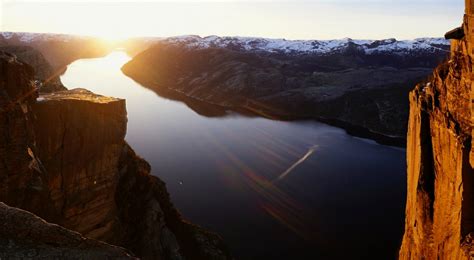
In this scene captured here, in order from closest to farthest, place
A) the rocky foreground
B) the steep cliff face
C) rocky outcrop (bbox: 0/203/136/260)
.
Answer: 1. rocky outcrop (bbox: 0/203/136/260)
2. the rocky foreground
3. the steep cliff face

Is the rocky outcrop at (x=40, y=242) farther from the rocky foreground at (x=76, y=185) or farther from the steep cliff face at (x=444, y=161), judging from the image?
the steep cliff face at (x=444, y=161)

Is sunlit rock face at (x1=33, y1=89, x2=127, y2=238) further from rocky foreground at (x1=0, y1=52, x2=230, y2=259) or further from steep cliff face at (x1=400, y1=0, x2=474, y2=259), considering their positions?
steep cliff face at (x1=400, y1=0, x2=474, y2=259)

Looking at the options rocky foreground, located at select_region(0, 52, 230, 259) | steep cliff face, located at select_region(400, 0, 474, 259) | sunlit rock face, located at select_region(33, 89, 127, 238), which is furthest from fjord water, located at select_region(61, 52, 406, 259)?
steep cliff face, located at select_region(400, 0, 474, 259)

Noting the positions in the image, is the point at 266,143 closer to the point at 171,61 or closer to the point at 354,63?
the point at 171,61

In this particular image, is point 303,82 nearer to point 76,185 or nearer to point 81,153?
point 81,153

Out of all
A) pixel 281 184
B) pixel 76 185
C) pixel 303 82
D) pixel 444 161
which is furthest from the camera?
pixel 303 82

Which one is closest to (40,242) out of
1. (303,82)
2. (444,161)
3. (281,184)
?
(444,161)

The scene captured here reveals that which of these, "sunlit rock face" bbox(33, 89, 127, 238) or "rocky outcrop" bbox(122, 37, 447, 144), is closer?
"sunlit rock face" bbox(33, 89, 127, 238)
